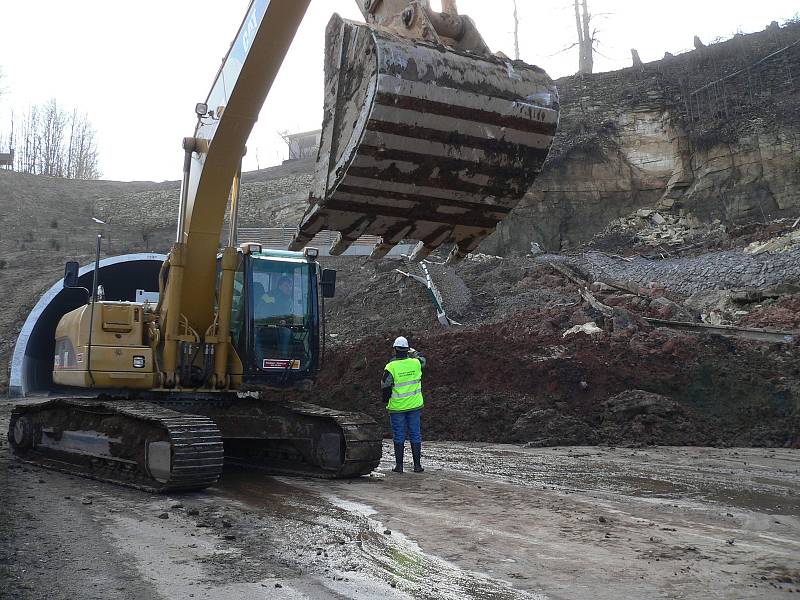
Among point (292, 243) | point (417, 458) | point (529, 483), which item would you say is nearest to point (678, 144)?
point (417, 458)

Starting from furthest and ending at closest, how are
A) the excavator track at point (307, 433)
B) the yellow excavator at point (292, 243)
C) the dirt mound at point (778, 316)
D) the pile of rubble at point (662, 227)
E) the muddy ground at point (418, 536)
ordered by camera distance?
the pile of rubble at point (662, 227) < the dirt mound at point (778, 316) < the excavator track at point (307, 433) < the yellow excavator at point (292, 243) < the muddy ground at point (418, 536)

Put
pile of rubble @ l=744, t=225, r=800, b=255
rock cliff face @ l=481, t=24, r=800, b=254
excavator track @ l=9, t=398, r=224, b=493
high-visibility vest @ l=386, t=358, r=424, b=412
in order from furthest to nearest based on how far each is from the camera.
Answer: rock cliff face @ l=481, t=24, r=800, b=254 < pile of rubble @ l=744, t=225, r=800, b=255 < high-visibility vest @ l=386, t=358, r=424, b=412 < excavator track @ l=9, t=398, r=224, b=493

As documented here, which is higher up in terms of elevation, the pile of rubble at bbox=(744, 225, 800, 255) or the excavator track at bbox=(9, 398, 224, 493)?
the pile of rubble at bbox=(744, 225, 800, 255)

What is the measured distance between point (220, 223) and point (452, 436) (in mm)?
5828

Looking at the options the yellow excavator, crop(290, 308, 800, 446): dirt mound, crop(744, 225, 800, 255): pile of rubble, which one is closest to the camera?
the yellow excavator

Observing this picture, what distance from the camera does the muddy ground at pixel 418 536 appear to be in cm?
397

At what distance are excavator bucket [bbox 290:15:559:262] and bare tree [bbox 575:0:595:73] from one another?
3375 cm

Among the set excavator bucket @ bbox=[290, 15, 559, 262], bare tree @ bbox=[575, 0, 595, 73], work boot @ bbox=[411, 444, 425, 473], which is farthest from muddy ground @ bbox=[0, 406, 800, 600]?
bare tree @ bbox=[575, 0, 595, 73]

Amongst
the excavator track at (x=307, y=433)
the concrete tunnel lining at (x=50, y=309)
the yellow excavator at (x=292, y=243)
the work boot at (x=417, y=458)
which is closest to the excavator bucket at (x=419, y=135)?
the yellow excavator at (x=292, y=243)

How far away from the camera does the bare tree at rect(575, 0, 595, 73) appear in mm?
35938

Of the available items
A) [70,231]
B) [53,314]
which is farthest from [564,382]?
[70,231]

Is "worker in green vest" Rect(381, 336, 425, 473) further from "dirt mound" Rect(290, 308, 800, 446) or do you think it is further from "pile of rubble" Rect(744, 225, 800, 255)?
"pile of rubble" Rect(744, 225, 800, 255)

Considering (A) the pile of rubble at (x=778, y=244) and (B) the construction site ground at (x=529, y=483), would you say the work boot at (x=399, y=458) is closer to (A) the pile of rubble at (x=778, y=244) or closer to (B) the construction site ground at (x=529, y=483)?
(B) the construction site ground at (x=529, y=483)

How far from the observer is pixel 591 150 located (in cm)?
2812
